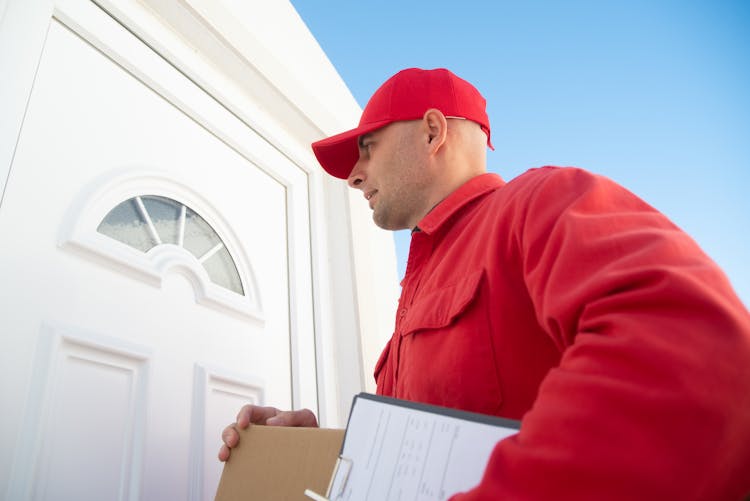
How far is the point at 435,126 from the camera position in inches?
42.8

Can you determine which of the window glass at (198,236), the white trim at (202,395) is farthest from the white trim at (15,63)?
the white trim at (202,395)

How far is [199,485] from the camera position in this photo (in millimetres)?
1017

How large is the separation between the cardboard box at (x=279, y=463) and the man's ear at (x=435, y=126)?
68 cm

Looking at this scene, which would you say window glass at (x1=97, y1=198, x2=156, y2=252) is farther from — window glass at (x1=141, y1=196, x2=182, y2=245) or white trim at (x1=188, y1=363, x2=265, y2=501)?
white trim at (x1=188, y1=363, x2=265, y2=501)

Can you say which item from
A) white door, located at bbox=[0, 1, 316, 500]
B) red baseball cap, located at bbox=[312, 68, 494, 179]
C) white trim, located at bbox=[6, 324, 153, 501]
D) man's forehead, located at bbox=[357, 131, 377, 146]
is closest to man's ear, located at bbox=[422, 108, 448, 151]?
red baseball cap, located at bbox=[312, 68, 494, 179]

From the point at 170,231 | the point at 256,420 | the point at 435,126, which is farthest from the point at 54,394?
the point at 435,126

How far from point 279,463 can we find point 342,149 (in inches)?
29.3

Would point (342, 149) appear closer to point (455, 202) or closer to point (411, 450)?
point (455, 202)

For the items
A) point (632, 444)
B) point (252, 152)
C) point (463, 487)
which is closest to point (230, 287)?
point (252, 152)

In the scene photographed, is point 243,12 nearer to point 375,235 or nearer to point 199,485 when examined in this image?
point 375,235

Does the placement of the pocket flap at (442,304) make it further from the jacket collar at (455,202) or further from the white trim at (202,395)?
the white trim at (202,395)

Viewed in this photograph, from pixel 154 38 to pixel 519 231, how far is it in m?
1.18

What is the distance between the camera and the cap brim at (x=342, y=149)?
3.62 ft

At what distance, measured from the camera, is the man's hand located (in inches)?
32.6
